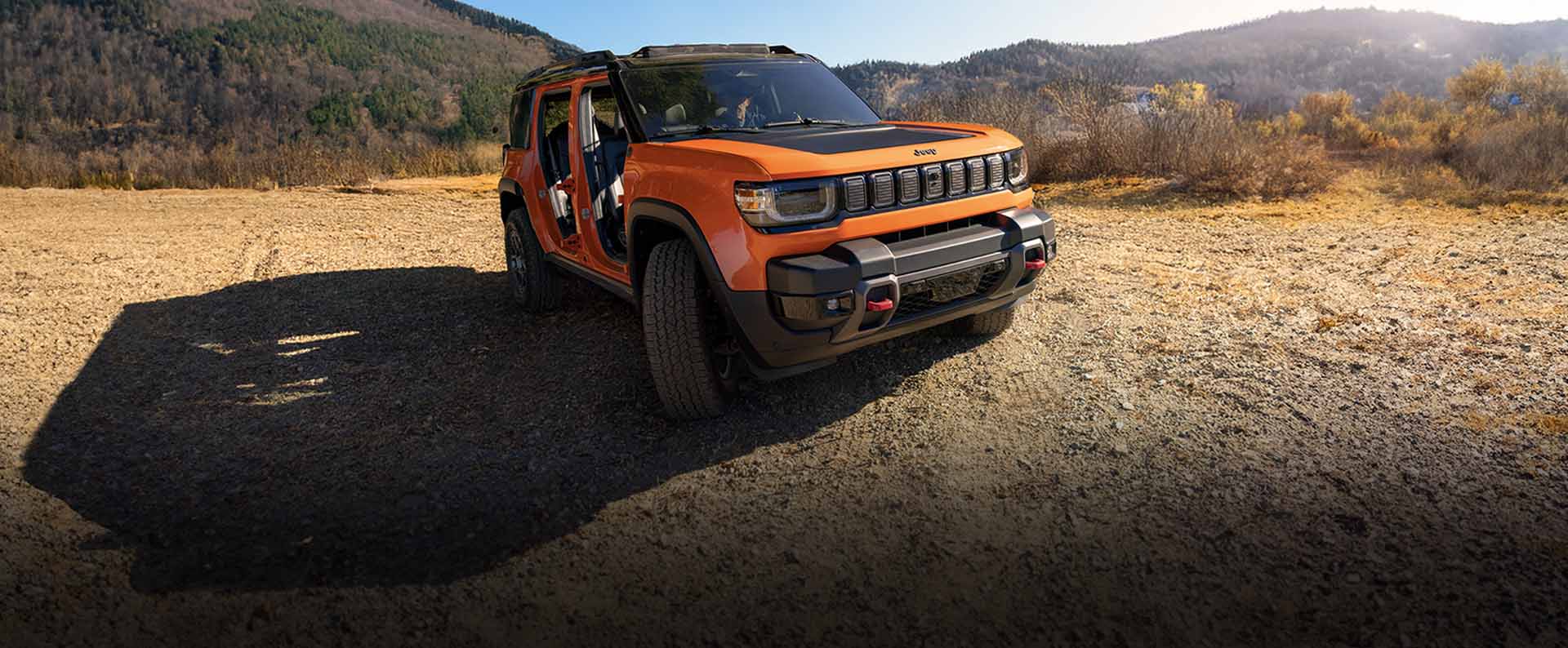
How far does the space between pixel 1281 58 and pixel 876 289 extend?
7874 cm

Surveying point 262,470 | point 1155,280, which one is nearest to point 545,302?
point 262,470

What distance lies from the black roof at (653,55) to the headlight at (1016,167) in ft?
5.35

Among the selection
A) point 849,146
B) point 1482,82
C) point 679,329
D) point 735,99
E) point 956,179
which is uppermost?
point 1482,82

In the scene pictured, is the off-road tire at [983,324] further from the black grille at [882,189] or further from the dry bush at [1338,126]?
the dry bush at [1338,126]

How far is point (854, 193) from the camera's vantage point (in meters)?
3.52

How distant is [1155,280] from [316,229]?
915 centimetres

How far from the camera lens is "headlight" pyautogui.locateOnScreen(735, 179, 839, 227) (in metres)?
3.38

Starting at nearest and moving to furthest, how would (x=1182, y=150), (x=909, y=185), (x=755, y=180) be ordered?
1. (x=755, y=180)
2. (x=909, y=185)
3. (x=1182, y=150)

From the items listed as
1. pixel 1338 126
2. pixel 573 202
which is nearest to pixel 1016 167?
pixel 573 202

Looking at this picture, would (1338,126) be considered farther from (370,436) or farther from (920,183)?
(370,436)

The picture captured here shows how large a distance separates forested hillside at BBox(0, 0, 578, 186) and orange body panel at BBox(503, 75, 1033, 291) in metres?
37.8

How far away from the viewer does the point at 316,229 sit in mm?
10172

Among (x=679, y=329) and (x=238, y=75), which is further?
(x=238, y=75)

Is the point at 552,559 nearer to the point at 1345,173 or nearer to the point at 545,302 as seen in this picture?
the point at 545,302
